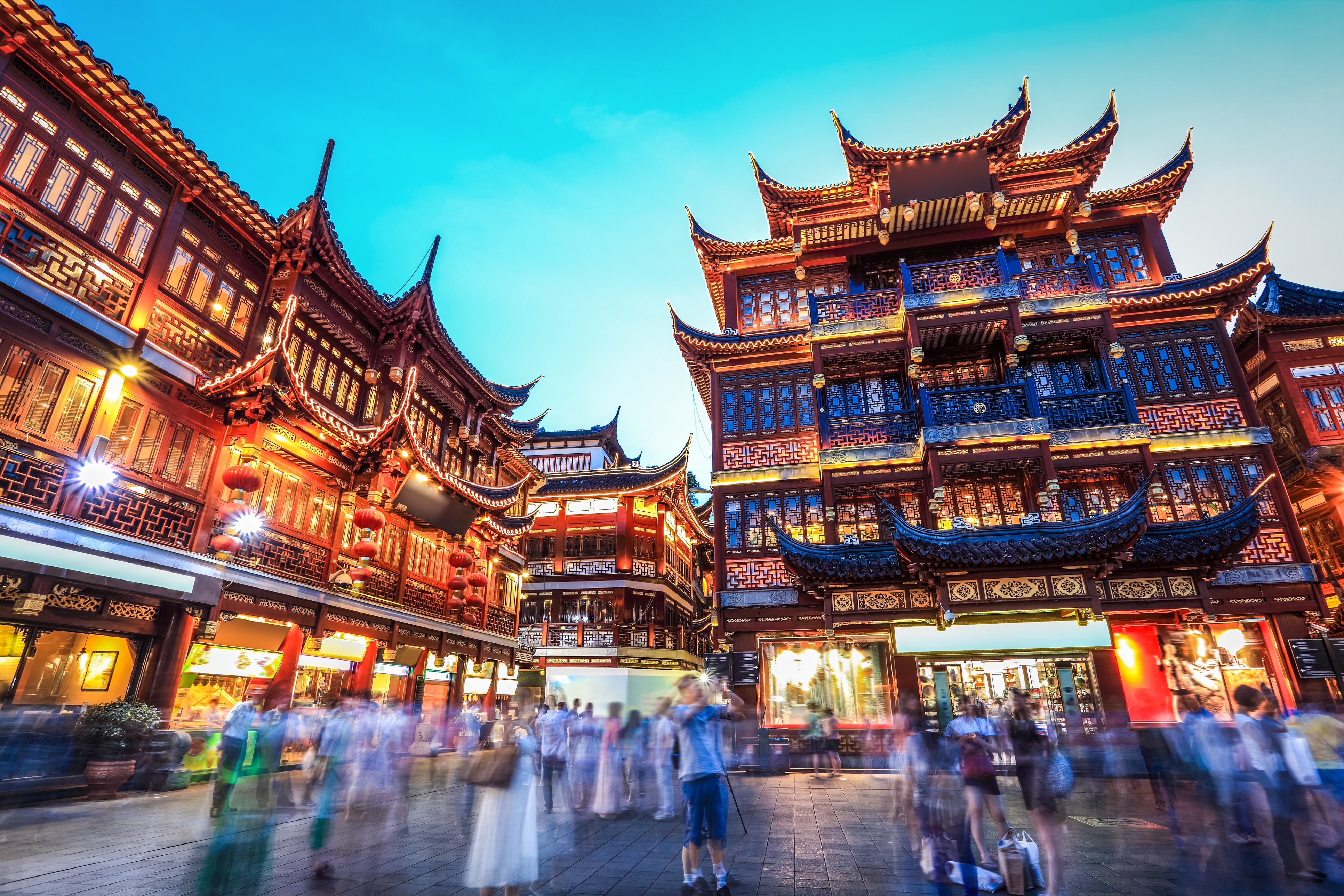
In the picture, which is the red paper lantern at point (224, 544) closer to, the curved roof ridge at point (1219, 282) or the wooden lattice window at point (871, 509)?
the wooden lattice window at point (871, 509)

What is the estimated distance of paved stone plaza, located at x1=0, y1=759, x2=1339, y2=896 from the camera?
5.93 metres

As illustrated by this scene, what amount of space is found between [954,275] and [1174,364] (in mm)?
6359

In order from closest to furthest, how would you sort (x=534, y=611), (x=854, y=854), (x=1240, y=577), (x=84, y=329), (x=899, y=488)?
(x=854, y=854) → (x=84, y=329) → (x=1240, y=577) → (x=899, y=488) → (x=534, y=611)

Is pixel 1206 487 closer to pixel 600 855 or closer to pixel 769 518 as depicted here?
pixel 769 518

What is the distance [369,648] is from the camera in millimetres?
16234

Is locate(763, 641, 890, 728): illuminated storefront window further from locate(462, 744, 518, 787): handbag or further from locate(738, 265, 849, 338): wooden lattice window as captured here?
locate(462, 744, 518, 787): handbag

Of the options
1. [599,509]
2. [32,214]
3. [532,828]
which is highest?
[599,509]

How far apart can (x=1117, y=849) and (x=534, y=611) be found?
28.5 metres

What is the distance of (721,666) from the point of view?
643 inches

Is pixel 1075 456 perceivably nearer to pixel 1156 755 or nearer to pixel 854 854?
pixel 1156 755

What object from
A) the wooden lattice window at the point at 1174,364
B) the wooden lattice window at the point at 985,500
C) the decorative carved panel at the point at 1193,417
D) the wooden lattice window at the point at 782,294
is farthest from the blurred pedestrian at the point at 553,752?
the wooden lattice window at the point at 1174,364

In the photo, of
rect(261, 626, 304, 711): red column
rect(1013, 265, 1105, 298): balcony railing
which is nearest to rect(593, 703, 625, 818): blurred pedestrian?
rect(261, 626, 304, 711): red column

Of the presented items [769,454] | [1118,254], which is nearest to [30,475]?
[769,454]

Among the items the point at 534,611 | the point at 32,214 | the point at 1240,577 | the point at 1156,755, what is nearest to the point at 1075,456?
the point at 1240,577
